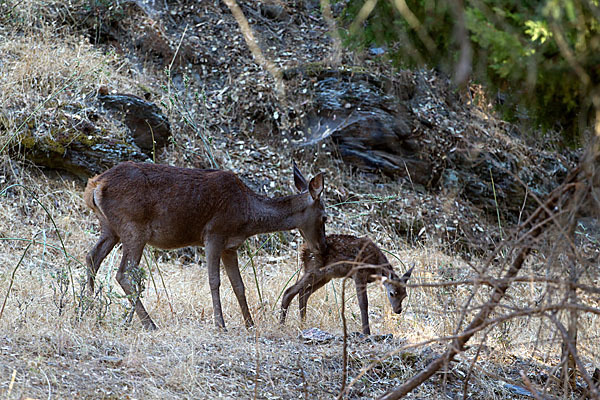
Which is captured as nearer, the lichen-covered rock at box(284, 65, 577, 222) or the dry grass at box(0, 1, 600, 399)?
the dry grass at box(0, 1, 600, 399)

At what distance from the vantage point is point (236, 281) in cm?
777

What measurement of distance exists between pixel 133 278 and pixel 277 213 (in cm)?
194

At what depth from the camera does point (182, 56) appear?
1421 centimetres

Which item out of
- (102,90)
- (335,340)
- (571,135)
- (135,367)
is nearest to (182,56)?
(102,90)

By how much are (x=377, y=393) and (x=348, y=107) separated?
829 cm

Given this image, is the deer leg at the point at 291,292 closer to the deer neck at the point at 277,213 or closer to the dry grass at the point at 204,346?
the dry grass at the point at 204,346

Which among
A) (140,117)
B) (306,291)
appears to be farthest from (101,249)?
(140,117)

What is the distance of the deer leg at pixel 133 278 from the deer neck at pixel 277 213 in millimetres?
1324

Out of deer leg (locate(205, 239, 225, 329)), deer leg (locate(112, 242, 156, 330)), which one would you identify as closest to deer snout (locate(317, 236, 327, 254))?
deer leg (locate(205, 239, 225, 329))

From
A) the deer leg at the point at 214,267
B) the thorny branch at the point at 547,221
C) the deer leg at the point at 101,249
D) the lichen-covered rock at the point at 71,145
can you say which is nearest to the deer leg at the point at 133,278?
the deer leg at the point at 101,249

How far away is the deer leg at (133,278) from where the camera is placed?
6543 millimetres

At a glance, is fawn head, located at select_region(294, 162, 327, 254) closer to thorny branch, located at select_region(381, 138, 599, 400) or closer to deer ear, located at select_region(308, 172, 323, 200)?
deer ear, located at select_region(308, 172, 323, 200)

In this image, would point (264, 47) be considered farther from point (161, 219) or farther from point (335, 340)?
point (335, 340)

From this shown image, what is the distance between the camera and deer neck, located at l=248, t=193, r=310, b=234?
25.8 feet
